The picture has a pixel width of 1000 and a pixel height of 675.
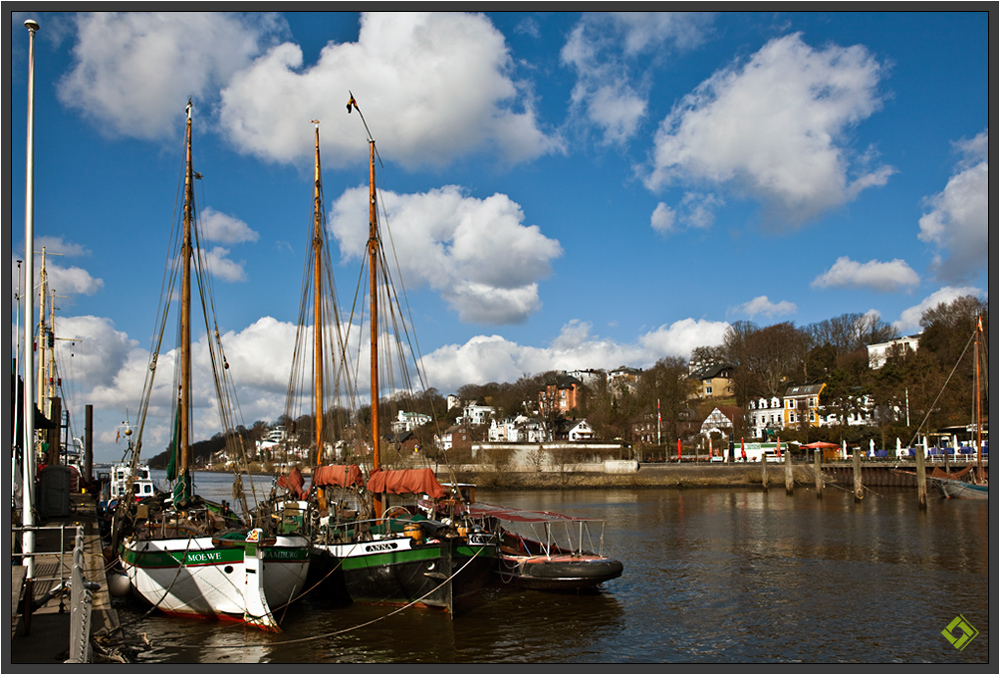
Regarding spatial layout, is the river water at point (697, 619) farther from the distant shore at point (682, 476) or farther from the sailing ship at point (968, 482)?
the distant shore at point (682, 476)

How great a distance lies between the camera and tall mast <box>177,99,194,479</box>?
85.1ft

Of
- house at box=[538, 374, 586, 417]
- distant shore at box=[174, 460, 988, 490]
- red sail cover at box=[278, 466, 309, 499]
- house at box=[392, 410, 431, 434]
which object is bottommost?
distant shore at box=[174, 460, 988, 490]

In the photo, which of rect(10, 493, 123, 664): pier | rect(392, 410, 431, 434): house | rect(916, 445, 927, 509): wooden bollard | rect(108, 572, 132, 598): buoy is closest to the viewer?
rect(10, 493, 123, 664): pier

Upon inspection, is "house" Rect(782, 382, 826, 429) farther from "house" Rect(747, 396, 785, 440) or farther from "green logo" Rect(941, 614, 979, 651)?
"green logo" Rect(941, 614, 979, 651)

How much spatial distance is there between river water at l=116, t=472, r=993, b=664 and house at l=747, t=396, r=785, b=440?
8639 cm

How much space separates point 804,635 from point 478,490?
6711 cm

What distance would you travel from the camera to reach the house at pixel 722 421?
120625mm

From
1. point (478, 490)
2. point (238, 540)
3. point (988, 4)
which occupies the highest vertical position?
point (988, 4)

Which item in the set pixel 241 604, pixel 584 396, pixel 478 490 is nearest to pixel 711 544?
pixel 241 604

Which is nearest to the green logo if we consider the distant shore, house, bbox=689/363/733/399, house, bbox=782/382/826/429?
the distant shore

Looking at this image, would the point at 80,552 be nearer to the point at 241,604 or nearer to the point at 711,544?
the point at 241,604

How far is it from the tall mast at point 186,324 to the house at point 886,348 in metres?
120

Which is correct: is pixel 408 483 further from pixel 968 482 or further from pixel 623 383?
pixel 623 383

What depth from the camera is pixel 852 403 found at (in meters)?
107
